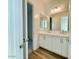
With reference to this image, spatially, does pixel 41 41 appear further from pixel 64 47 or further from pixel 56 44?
pixel 64 47

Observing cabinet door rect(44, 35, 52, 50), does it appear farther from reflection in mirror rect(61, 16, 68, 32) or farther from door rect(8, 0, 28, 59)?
door rect(8, 0, 28, 59)

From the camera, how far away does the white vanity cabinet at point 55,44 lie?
475cm

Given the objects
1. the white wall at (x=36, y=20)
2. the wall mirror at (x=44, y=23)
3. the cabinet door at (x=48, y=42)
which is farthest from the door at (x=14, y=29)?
the wall mirror at (x=44, y=23)

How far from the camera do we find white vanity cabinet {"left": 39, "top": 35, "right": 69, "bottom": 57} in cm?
475

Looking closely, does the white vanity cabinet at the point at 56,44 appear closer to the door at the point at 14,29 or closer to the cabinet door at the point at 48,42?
the cabinet door at the point at 48,42

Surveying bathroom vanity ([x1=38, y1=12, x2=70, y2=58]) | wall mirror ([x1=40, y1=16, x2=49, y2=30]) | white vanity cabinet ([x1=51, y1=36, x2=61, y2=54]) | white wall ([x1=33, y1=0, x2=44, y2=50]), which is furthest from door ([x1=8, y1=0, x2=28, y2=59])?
wall mirror ([x1=40, y1=16, x2=49, y2=30])

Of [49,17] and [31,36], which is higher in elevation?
[49,17]

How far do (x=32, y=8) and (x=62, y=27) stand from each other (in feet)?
5.39

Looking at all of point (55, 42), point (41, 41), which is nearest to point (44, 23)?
point (41, 41)

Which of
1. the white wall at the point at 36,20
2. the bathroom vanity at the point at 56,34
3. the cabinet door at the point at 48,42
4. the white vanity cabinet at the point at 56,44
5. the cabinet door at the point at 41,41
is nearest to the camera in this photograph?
the bathroom vanity at the point at 56,34
